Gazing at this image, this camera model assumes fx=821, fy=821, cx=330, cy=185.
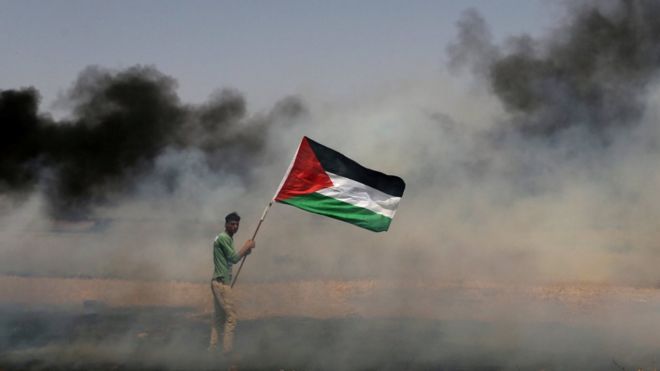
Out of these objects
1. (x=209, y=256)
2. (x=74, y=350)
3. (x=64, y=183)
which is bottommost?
(x=74, y=350)

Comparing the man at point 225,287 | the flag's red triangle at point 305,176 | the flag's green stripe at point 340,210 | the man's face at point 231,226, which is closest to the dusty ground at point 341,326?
the man at point 225,287

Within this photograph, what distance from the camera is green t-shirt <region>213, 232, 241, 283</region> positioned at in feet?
33.2

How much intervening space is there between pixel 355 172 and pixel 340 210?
0.49 metres

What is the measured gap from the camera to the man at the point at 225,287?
33.1 feet

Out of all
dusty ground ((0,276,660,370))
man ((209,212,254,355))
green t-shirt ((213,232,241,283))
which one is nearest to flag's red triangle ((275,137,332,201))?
man ((209,212,254,355))

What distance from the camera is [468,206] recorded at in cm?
2059

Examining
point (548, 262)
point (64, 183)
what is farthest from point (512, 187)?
point (64, 183)

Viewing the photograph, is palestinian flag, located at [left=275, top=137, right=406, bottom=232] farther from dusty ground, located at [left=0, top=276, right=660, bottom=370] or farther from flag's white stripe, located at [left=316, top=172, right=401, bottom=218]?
dusty ground, located at [left=0, top=276, right=660, bottom=370]

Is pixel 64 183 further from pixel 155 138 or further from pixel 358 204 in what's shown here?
pixel 358 204

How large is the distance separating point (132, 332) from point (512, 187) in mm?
11981

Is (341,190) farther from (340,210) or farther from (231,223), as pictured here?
(231,223)

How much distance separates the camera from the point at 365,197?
9.88m

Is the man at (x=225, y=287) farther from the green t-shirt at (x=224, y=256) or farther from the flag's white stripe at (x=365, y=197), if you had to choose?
the flag's white stripe at (x=365, y=197)

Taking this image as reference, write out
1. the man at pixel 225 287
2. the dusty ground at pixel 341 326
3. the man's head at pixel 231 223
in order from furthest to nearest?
1. the man's head at pixel 231 223
2. the man at pixel 225 287
3. the dusty ground at pixel 341 326
